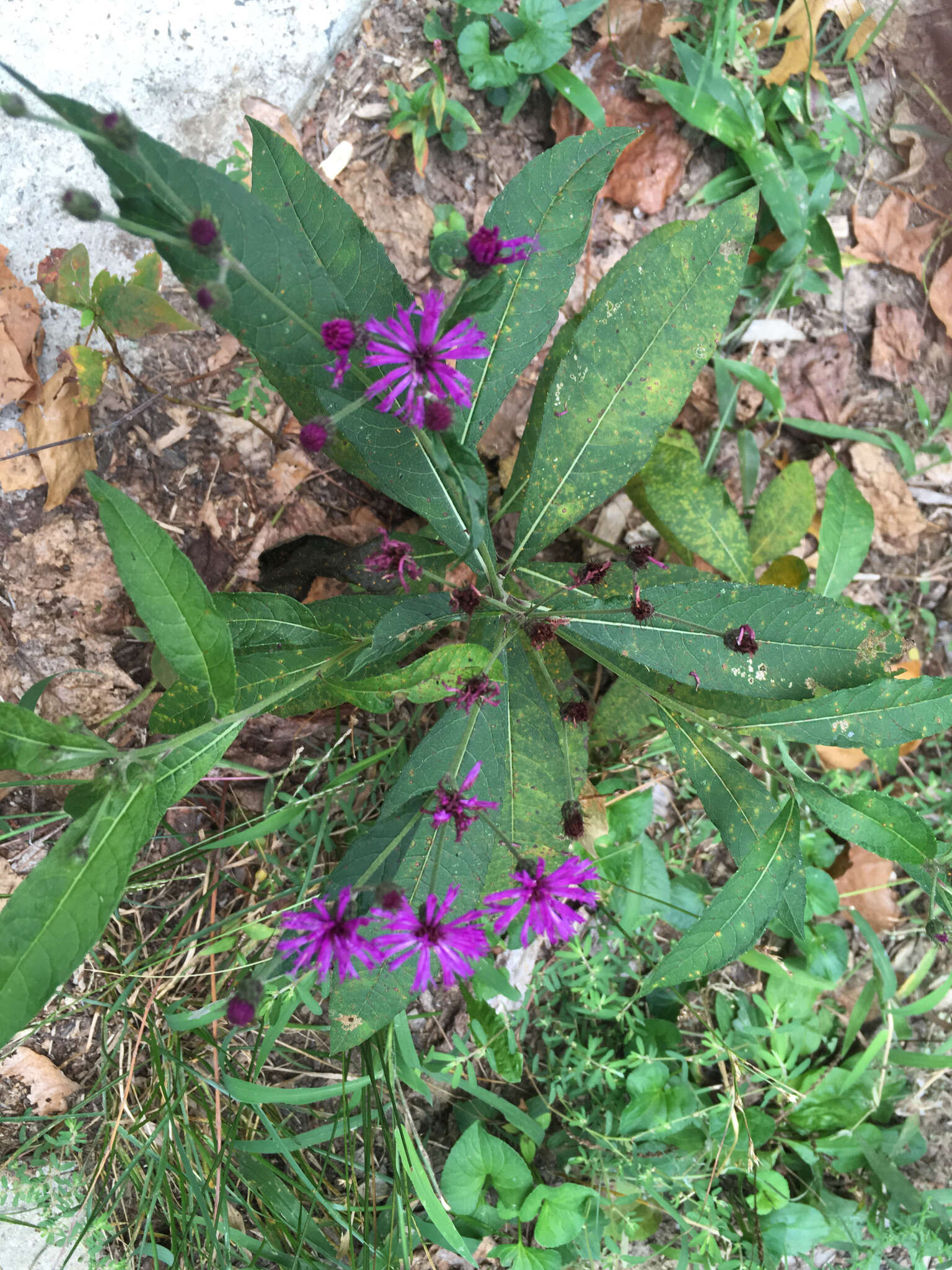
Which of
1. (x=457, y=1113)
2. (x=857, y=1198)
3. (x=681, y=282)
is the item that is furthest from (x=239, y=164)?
(x=857, y=1198)

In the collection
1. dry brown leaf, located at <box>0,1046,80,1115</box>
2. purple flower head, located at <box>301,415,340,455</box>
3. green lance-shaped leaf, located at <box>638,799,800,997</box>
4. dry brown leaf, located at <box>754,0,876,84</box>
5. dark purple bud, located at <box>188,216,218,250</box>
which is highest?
dry brown leaf, located at <box>754,0,876,84</box>

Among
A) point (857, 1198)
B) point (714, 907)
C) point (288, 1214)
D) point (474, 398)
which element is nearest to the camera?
point (714, 907)

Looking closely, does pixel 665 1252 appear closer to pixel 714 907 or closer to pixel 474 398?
pixel 714 907

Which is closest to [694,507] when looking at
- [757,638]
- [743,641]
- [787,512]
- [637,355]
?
[787,512]

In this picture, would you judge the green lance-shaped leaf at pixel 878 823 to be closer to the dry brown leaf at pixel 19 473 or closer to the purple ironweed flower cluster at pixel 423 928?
the purple ironweed flower cluster at pixel 423 928

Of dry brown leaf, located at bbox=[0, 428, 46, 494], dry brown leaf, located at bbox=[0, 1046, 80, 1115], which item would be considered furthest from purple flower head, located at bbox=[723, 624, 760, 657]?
dry brown leaf, located at bbox=[0, 1046, 80, 1115]

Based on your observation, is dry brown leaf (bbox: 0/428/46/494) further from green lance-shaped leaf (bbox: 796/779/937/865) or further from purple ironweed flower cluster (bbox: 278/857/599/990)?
green lance-shaped leaf (bbox: 796/779/937/865)

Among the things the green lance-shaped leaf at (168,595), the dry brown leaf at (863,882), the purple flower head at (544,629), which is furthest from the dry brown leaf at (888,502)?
the green lance-shaped leaf at (168,595)
